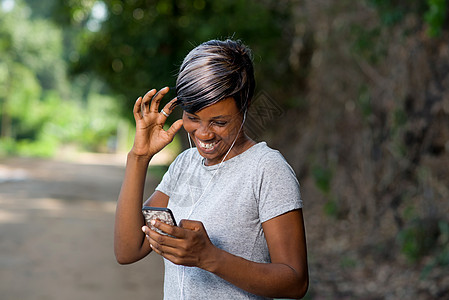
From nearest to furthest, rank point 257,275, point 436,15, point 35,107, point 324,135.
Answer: point 257,275
point 436,15
point 324,135
point 35,107

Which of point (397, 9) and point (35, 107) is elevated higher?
point (397, 9)

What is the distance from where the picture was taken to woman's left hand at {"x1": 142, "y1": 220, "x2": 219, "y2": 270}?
1.46 metres

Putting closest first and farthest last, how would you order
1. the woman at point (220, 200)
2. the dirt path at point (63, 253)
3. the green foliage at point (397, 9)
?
the woman at point (220, 200), the dirt path at point (63, 253), the green foliage at point (397, 9)

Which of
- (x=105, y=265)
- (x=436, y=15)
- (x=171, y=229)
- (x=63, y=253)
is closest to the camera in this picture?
(x=171, y=229)

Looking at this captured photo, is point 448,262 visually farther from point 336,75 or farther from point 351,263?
point 336,75

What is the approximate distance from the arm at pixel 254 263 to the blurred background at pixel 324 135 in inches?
14.8

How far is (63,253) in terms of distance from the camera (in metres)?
8.41

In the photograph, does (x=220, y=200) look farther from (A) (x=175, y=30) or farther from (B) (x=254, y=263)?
(A) (x=175, y=30)

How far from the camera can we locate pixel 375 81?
26.0 ft

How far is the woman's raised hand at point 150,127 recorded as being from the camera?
1782mm

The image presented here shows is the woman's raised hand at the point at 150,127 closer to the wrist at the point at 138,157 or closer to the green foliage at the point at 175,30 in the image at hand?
the wrist at the point at 138,157

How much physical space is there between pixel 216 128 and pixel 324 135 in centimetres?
839

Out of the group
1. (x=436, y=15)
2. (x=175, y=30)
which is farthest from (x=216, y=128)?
(x=175, y=30)

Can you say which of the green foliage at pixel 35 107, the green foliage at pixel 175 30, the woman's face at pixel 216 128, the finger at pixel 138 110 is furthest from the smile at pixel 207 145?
the green foliage at pixel 35 107
